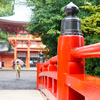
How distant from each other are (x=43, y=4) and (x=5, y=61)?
18740mm

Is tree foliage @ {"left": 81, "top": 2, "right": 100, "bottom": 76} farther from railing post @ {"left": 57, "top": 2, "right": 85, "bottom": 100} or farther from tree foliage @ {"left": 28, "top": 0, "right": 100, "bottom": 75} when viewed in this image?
railing post @ {"left": 57, "top": 2, "right": 85, "bottom": 100}

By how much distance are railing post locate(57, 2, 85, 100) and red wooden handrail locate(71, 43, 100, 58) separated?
0.23 ft

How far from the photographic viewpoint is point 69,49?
1344 mm

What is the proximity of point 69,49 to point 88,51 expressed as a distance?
29cm

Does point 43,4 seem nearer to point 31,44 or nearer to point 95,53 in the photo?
point 95,53

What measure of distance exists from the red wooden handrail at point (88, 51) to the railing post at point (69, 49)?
69mm

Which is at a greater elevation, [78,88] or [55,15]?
[55,15]

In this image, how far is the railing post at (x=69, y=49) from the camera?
131 centimetres

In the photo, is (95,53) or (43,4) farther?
(43,4)

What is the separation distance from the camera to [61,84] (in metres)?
1.41

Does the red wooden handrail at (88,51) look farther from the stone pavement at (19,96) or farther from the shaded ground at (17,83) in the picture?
the shaded ground at (17,83)

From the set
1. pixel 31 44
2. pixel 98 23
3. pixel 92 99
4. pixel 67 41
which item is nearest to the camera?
pixel 92 99

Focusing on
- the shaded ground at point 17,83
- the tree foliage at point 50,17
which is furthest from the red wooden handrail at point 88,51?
the shaded ground at point 17,83

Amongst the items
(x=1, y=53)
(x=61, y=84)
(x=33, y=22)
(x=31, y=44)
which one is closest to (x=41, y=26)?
(x=33, y=22)
